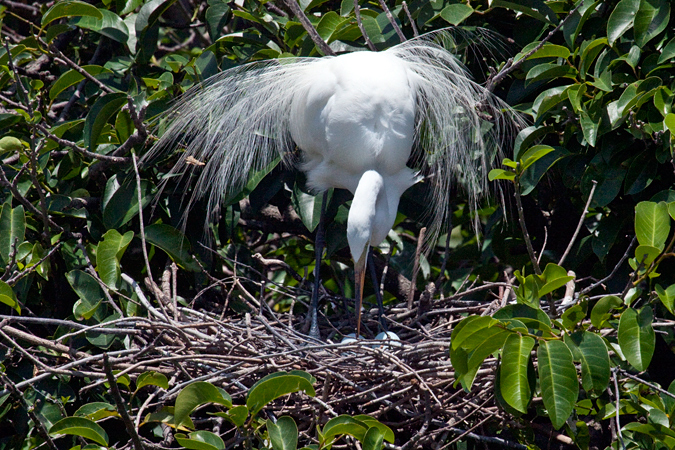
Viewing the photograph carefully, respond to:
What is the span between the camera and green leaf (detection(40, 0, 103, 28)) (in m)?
2.27

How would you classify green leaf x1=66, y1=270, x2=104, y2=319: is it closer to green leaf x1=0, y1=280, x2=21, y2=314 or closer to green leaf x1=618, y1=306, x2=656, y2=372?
green leaf x1=0, y1=280, x2=21, y2=314

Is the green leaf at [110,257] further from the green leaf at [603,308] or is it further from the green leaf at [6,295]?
the green leaf at [603,308]

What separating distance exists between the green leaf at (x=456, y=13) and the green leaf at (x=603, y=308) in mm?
1174

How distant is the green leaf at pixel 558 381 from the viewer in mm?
1476

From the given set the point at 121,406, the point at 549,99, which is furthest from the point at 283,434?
the point at 549,99

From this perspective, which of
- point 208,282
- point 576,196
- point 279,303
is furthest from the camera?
point 279,303

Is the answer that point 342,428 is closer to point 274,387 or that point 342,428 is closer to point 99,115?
point 274,387

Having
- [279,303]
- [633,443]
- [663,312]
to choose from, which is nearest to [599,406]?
[633,443]

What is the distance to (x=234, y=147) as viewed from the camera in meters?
2.77

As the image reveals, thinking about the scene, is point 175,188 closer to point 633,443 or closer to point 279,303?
point 279,303

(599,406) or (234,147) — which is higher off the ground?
(234,147)

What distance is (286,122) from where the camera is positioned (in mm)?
2844

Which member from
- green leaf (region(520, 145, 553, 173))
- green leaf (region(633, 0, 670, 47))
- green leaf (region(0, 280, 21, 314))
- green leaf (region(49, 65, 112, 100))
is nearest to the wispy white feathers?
green leaf (region(49, 65, 112, 100))

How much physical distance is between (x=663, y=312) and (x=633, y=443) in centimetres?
47
